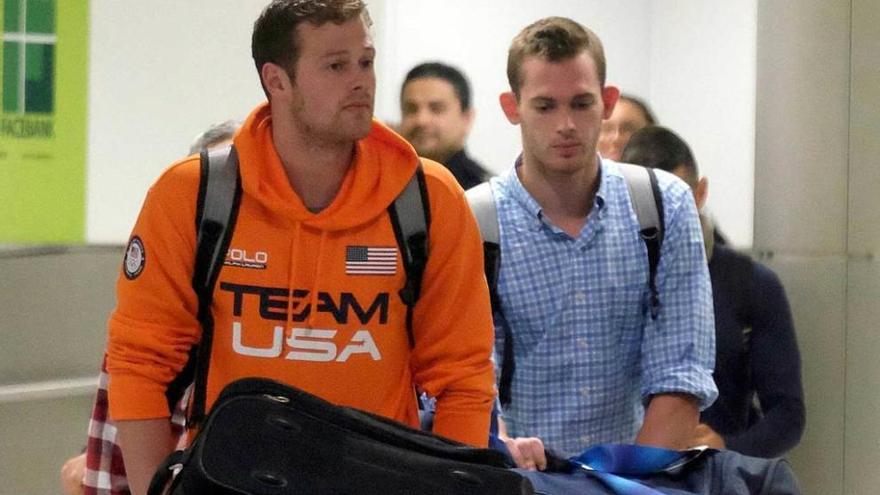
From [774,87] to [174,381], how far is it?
266cm

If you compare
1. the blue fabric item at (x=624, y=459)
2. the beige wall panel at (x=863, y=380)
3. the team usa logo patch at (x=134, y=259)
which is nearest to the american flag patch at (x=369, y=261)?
the team usa logo patch at (x=134, y=259)

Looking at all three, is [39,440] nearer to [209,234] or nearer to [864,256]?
[209,234]

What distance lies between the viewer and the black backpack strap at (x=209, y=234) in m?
1.80

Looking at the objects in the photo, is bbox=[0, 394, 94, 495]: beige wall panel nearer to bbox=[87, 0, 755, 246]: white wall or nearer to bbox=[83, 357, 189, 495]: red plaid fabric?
bbox=[87, 0, 755, 246]: white wall

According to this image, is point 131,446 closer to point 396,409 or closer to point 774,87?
point 396,409

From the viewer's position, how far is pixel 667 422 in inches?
90.0

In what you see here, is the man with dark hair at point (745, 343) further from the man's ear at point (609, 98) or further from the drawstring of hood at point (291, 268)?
the drawstring of hood at point (291, 268)

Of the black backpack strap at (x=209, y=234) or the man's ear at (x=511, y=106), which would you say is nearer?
the black backpack strap at (x=209, y=234)

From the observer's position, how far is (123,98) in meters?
3.42

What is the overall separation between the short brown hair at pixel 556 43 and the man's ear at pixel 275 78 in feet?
2.19

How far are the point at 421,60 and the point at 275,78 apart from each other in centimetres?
221

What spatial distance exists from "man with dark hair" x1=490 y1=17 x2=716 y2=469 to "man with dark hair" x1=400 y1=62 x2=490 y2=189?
1.21 m

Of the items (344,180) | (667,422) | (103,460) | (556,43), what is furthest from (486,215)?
(103,460)

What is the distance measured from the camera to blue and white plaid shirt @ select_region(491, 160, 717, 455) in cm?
235
